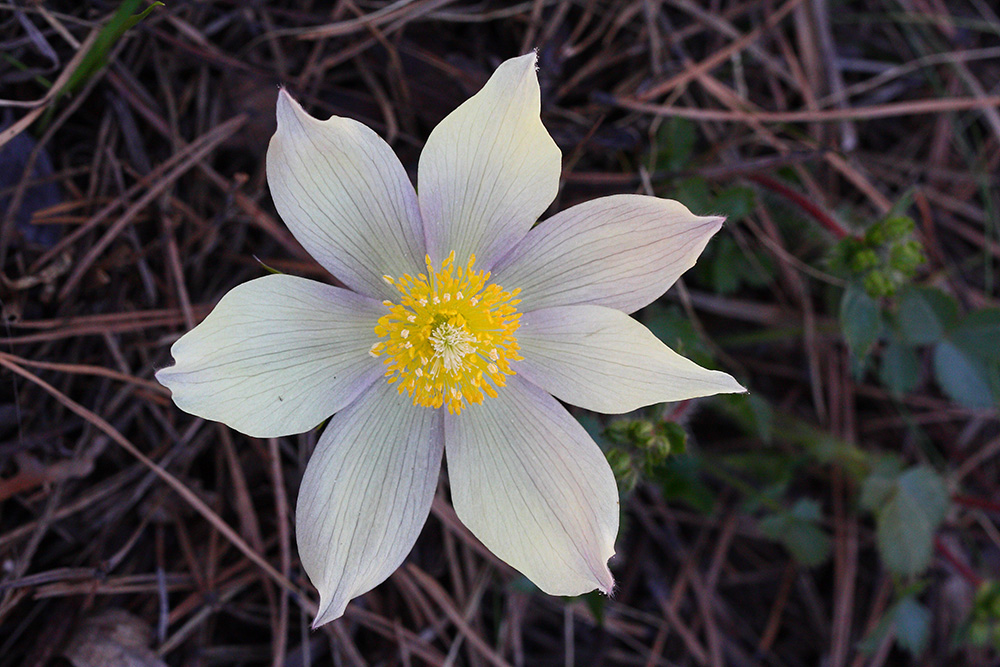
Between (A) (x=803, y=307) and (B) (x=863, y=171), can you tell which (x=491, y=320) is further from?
(B) (x=863, y=171)

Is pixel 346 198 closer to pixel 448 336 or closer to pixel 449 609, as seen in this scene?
pixel 448 336

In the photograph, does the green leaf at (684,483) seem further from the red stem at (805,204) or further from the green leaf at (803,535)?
the red stem at (805,204)

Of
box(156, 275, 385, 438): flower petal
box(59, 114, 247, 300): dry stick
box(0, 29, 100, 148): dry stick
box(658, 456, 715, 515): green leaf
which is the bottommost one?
box(658, 456, 715, 515): green leaf

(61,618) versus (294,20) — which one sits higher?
(294,20)

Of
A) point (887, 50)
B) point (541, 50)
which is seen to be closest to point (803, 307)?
point (887, 50)

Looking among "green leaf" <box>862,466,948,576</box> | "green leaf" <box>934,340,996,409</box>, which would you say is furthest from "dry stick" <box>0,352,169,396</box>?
"green leaf" <box>934,340,996,409</box>

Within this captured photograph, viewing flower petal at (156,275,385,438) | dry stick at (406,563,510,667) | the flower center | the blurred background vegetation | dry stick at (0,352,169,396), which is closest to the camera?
flower petal at (156,275,385,438)

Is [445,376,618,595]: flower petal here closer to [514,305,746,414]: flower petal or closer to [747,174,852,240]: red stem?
[514,305,746,414]: flower petal
